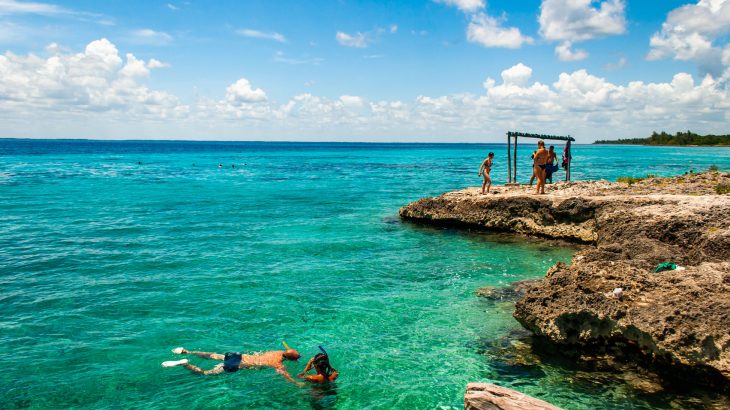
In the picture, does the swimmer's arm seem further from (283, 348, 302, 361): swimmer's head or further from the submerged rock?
the submerged rock

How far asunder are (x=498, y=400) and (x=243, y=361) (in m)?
4.97

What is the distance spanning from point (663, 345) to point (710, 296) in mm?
1306

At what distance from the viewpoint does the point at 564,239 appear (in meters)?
18.0

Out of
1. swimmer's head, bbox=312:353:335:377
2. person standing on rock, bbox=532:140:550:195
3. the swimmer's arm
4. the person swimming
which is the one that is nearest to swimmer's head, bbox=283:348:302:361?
the swimmer's arm

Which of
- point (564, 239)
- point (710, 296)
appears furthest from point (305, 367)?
point (564, 239)

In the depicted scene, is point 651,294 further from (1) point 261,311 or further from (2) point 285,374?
(1) point 261,311

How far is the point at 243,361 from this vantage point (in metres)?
8.92

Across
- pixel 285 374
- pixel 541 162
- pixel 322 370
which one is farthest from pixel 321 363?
pixel 541 162

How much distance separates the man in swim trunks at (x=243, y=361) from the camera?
8695mm

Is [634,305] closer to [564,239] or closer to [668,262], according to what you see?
[668,262]

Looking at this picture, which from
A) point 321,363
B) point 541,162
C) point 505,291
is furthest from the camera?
point 541,162

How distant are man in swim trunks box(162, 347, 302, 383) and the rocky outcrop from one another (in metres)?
3.56

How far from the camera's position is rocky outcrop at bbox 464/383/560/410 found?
5.61 meters

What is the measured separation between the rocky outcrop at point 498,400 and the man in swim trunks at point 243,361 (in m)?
3.56
